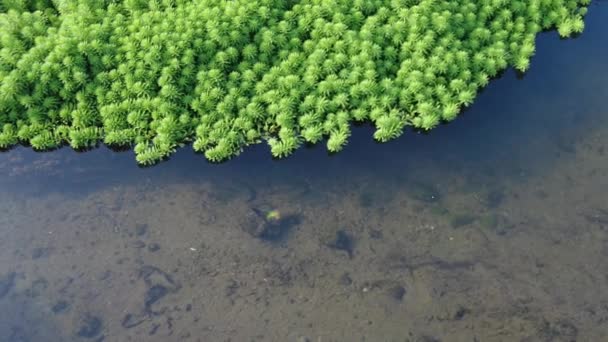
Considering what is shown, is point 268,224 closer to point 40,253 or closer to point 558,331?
point 40,253

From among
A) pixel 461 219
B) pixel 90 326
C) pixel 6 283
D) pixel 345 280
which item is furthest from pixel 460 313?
pixel 6 283

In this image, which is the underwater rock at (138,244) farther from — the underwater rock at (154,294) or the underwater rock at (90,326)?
the underwater rock at (90,326)

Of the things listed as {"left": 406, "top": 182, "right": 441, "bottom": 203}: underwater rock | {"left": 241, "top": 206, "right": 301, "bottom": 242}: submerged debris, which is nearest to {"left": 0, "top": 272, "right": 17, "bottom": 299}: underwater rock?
{"left": 241, "top": 206, "right": 301, "bottom": 242}: submerged debris

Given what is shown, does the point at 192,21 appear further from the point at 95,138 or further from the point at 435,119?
the point at 435,119

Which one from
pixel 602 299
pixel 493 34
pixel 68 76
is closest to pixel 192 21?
pixel 68 76

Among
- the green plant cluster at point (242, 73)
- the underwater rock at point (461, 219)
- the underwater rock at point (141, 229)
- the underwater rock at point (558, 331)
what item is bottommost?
the underwater rock at point (558, 331)

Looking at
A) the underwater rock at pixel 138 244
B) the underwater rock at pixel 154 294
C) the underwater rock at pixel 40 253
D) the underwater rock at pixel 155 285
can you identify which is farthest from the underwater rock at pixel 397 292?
the underwater rock at pixel 40 253
